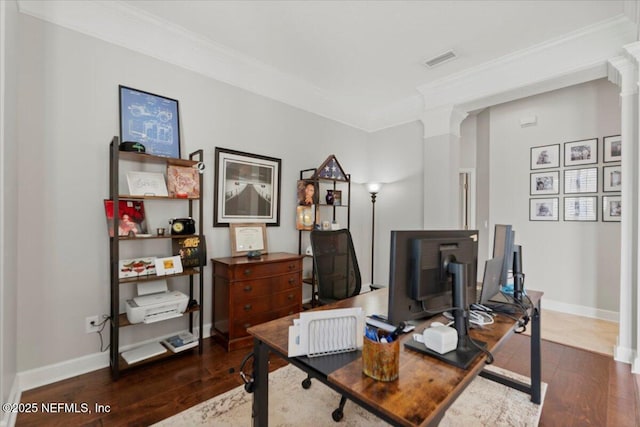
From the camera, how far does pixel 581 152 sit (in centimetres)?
372

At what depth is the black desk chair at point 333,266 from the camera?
239cm

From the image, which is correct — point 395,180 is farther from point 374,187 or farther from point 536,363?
point 536,363

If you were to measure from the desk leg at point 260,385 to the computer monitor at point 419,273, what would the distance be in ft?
1.90

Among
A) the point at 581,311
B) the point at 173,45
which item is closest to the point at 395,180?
the point at 581,311

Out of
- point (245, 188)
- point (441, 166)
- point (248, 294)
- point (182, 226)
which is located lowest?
point (248, 294)

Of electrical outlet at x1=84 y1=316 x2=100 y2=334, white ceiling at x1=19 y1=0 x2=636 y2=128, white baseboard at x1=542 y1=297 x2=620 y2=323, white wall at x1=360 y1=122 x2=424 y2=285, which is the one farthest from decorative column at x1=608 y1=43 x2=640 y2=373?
electrical outlet at x1=84 y1=316 x2=100 y2=334

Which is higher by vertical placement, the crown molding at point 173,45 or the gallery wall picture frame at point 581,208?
the crown molding at point 173,45

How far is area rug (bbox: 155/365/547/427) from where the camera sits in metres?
1.74

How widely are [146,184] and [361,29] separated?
2.33 m

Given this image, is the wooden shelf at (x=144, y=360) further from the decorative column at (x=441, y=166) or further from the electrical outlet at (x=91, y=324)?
the decorative column at (x=441, y=166)

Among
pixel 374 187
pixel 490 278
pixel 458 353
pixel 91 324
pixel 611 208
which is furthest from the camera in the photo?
pixel 374 187

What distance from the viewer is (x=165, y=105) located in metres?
2.63

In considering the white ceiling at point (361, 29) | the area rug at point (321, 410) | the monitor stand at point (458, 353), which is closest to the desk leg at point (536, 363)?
the area rug at point (321, 410)

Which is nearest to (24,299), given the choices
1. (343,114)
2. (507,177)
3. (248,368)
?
(248,368)
